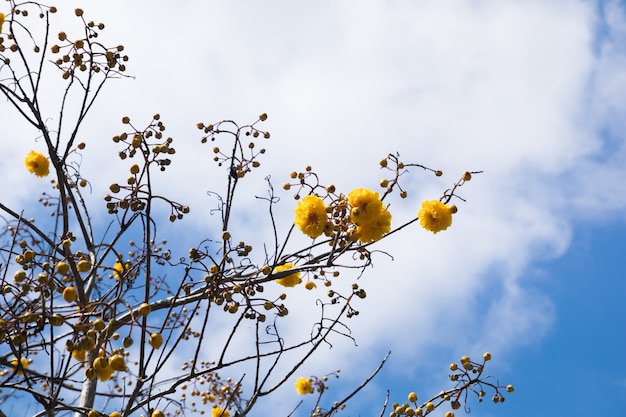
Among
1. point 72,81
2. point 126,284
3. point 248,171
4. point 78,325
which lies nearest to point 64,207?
point 126,284

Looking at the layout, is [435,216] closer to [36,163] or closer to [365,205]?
[365,205]

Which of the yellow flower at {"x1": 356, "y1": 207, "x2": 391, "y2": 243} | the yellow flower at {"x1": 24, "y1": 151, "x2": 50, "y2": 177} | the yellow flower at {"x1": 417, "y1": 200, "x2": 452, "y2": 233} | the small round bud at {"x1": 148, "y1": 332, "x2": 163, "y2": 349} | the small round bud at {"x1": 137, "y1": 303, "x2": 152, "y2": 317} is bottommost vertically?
the small round bud at {"x1": 148, "y1": 332, "x2": 163, "y2": 349}

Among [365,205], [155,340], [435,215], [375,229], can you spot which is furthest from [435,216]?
[155,340]

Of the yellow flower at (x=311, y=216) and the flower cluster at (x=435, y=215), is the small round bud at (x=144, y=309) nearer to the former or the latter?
the yellow flower at (x=311, y=216)

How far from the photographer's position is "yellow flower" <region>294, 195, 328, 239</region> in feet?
10.6

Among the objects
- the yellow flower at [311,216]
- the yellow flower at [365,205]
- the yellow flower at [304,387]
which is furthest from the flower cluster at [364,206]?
the yellow flower at [304,387]

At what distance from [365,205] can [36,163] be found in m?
2.61

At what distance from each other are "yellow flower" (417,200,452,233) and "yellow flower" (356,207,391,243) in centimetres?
31

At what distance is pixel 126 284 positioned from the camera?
4.05 meters

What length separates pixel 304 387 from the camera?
5301 millimetres

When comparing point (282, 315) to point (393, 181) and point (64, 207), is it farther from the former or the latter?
point (64, 207)

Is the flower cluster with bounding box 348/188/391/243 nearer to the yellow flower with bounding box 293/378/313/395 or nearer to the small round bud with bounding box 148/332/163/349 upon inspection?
the small round bud with bounding box 148/332/163/349

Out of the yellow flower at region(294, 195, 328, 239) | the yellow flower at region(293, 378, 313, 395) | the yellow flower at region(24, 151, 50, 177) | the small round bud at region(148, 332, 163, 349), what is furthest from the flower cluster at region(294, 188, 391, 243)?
the yellow flower at region(293, 378, 313, 395)

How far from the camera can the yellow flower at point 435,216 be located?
11.2 feet
